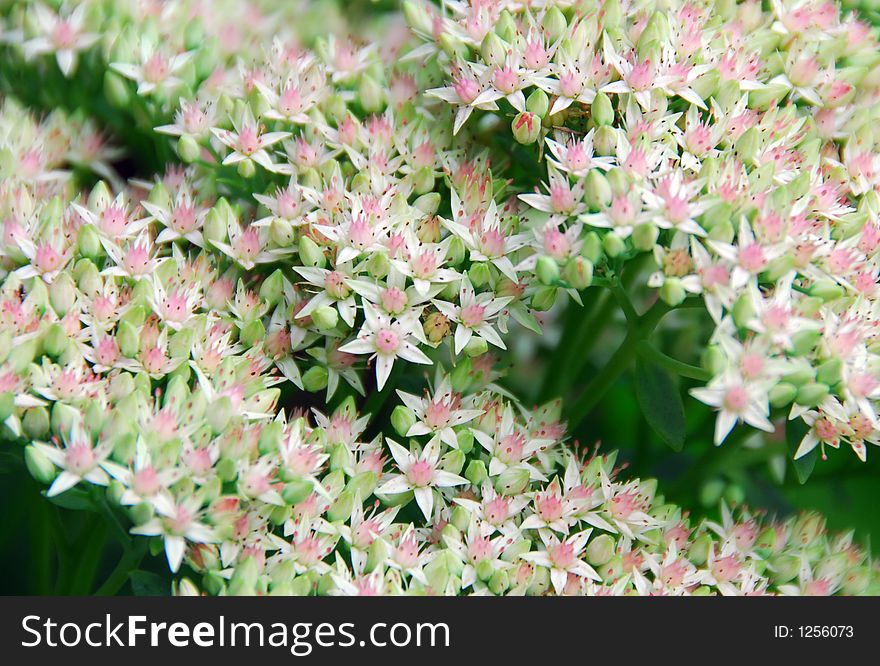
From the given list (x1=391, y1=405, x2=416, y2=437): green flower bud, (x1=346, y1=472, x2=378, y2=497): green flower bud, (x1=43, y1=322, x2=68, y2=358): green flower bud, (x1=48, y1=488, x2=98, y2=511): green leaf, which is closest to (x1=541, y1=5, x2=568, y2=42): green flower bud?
(x1=391, y1=405, x2=416, y2=437): green flower bud

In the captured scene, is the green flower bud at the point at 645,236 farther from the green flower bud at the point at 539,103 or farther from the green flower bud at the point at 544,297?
the green flower bud at the point at 539,103

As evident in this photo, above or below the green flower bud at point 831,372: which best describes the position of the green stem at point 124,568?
below

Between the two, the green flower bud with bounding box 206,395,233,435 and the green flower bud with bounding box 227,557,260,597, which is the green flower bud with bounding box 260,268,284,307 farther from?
the green flower bud with bounding box 227,557,260,597

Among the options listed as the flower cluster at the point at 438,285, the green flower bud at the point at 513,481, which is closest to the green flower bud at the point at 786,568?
the flower cluster at the point at 438,285

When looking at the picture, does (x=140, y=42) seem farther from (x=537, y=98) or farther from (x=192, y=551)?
(x=192, y=551)

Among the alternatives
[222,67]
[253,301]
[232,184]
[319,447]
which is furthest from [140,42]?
[319,447]

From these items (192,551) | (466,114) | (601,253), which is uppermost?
(466,114)

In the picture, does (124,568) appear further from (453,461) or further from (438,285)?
(438,285)
